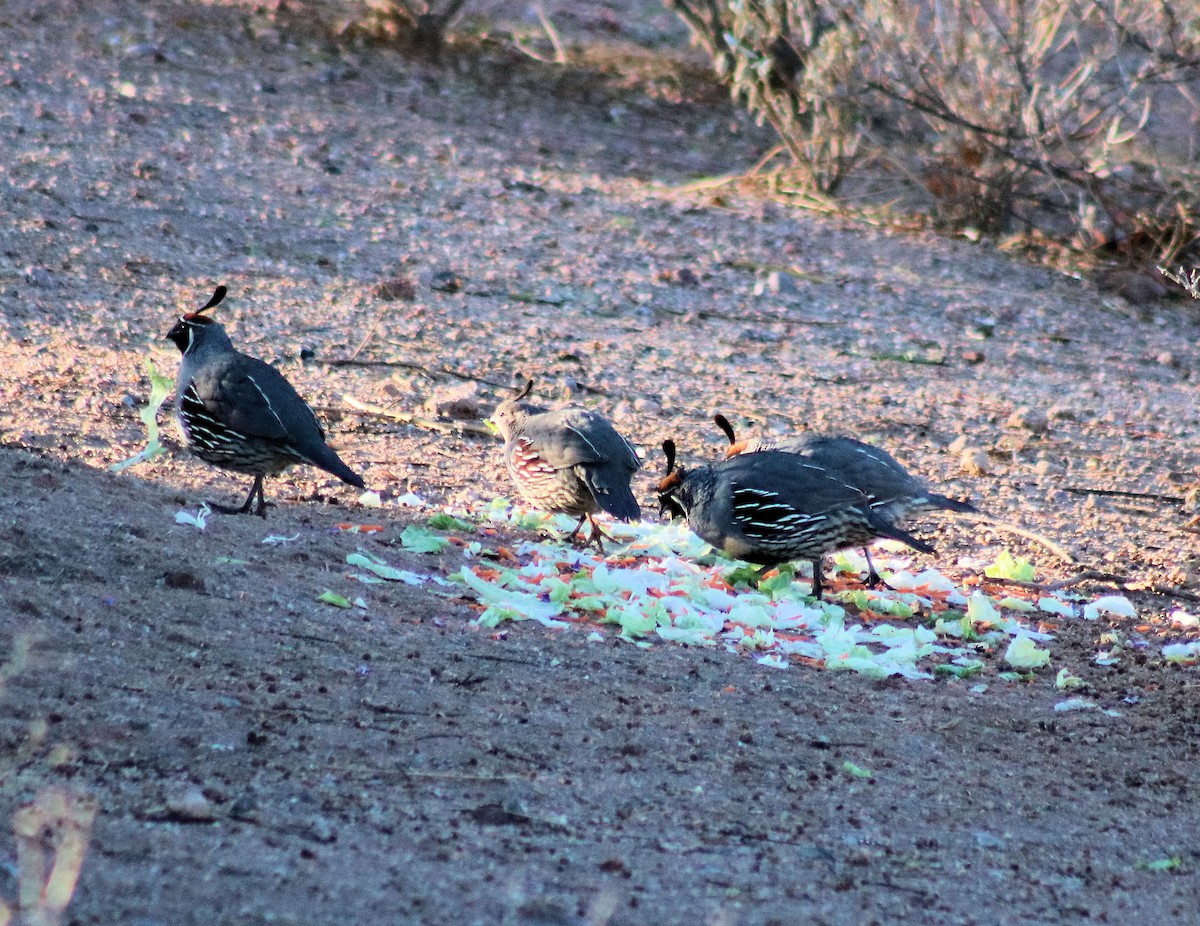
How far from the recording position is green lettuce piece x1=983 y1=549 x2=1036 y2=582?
614 cm

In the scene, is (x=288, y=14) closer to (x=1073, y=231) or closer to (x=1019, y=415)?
(x=1073, y=231)

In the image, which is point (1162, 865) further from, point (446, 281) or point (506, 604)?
point (446, 281)

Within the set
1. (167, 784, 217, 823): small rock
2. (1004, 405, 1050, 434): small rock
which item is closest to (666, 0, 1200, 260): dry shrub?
(1004, 405, 1050, 434): small rock

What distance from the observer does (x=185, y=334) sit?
21.2 feet

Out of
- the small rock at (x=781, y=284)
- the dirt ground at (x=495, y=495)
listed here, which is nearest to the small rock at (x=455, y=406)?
the dirt ground at (x=495, y=495)

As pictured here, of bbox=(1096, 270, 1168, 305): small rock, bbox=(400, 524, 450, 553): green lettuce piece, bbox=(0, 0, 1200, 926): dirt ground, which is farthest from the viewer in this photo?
bbox=(1096, 270, 1168, 305): small rock

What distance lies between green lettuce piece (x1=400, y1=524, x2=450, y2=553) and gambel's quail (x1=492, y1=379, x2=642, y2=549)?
1.82 feet

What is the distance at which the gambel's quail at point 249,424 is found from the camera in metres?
5.76

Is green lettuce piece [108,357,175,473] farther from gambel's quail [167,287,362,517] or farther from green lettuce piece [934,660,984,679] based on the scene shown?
green lettuce piece [934,660,984,679]

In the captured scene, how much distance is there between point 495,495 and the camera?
677 centimetres

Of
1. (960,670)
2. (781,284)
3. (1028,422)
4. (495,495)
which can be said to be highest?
(960,670)

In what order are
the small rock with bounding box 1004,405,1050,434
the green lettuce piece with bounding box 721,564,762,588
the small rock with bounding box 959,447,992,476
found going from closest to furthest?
the green lettuce piece with bounding box 721,564,762,588, the small rock with bounding box 959,447,992,476, the small rock with bounding box 1004,405,1050,434

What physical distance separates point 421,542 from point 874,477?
1.65 meters

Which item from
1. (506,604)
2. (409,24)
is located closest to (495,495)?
(506,604)
